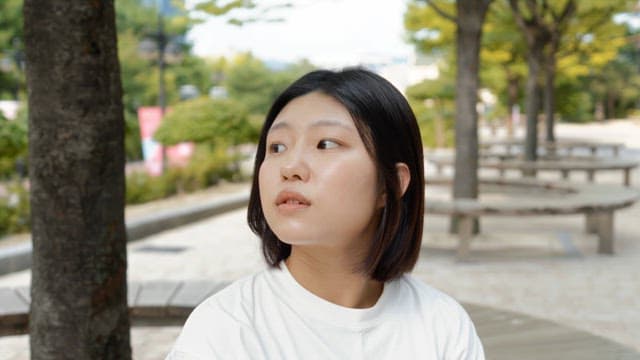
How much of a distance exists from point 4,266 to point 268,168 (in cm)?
669

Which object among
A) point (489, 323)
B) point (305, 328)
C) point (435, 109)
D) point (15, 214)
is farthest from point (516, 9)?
point (435, 109)

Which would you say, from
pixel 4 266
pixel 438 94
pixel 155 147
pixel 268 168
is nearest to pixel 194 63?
pixel 438 94

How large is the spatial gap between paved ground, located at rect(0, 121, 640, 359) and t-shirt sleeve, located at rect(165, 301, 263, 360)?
3271 mm

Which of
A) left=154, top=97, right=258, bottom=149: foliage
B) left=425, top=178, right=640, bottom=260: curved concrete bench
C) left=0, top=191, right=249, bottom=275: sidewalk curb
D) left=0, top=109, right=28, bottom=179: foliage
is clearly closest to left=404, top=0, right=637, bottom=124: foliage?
left=154, top=97, right=258, bottom=149: foliage

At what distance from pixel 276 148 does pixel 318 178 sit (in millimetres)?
141

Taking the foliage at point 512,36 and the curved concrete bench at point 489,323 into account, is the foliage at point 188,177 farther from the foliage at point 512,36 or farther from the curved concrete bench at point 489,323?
the curved concrete bench at point 489,323

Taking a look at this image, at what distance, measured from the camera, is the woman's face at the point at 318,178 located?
129cm

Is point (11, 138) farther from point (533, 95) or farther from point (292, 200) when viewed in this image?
point (533, 95)

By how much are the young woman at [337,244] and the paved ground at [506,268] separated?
3.26 metres

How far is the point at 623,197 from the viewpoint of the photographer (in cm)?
840

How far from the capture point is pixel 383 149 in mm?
1365

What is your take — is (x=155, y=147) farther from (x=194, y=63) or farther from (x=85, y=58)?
(x=194, y=63)

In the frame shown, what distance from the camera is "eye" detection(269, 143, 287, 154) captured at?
4.54 feet

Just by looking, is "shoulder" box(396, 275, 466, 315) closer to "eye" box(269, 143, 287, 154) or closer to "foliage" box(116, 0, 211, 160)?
"eye" box(269, 143, 287, 154)
